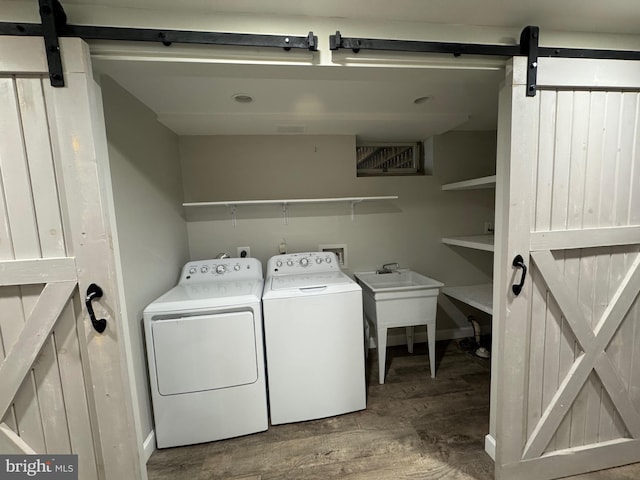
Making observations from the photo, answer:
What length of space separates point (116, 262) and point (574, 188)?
6.61 ft

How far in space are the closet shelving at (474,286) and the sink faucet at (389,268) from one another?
0.48m

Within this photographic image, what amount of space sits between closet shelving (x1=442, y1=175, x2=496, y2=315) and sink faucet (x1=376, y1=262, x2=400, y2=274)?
48 centimetres

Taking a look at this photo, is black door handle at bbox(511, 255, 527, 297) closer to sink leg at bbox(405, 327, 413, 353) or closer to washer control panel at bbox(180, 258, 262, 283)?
sink leg at bbox(405, 327, 413, 353)

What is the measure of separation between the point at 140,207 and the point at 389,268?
2039 mm

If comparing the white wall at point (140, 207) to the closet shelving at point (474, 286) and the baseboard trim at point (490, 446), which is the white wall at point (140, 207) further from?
the closet shelving at point (474, 286)

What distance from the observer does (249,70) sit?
103 cm

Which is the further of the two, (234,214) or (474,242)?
(234,214)

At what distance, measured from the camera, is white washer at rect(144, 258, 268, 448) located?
1.44m

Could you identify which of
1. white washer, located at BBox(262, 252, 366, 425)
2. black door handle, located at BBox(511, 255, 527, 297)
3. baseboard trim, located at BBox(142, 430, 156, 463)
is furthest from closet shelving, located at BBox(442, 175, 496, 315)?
baseboard trim, located at BBox(142, 430, 156, 463)

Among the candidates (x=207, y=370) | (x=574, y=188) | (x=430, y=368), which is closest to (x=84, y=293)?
(x=207, y=370)

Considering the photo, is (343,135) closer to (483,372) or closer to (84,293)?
(84,293)

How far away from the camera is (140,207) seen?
59.2 inches

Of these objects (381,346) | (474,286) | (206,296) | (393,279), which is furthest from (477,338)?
(206,296)

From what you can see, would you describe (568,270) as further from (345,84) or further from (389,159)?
(389,159)
